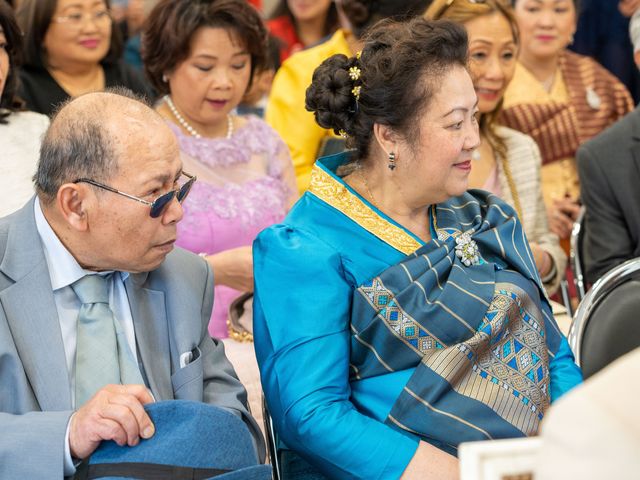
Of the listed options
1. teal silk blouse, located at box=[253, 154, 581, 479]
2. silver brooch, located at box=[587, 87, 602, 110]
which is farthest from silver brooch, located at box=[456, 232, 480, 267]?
silver brooch, located at box=[587, 87, 602, 110]

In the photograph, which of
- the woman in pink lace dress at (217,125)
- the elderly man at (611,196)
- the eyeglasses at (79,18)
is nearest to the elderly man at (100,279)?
the woman in pink lace dress at (217,125)

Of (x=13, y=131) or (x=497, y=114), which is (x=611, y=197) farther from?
(x=13, y=131)

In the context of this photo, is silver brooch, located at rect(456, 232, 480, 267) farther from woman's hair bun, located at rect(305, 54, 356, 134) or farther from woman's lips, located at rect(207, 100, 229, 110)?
woman's lips, located at rect(207, 100, 229, 110)

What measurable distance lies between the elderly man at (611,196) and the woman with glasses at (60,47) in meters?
1.66

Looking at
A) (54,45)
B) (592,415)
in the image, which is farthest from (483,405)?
(54,45)

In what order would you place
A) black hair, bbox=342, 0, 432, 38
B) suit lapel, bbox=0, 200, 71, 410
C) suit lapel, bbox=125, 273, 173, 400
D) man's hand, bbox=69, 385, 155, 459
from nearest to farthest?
man's hand, bbox=69, 385, 155, 459
suit lapel, bbox=0, 200, 71, 410
suit lapel, bbox=125, 273, 173, 400
black hair, bbox=342, 0, 432, 38

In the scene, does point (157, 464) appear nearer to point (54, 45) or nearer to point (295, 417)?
point (295, 417)

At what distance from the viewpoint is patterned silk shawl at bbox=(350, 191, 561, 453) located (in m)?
2.19

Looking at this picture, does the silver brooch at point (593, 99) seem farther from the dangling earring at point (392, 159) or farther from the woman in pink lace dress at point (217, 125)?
the dangling earring at point (392, 159)

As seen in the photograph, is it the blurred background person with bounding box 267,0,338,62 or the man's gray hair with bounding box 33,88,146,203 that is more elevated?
the man's gray hair with bounding box 33,88,146,203

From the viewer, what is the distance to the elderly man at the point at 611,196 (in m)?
3.25

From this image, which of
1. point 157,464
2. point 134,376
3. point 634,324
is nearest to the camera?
point 157,464

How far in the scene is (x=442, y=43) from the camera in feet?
7.75

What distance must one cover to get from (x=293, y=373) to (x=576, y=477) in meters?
1.20
